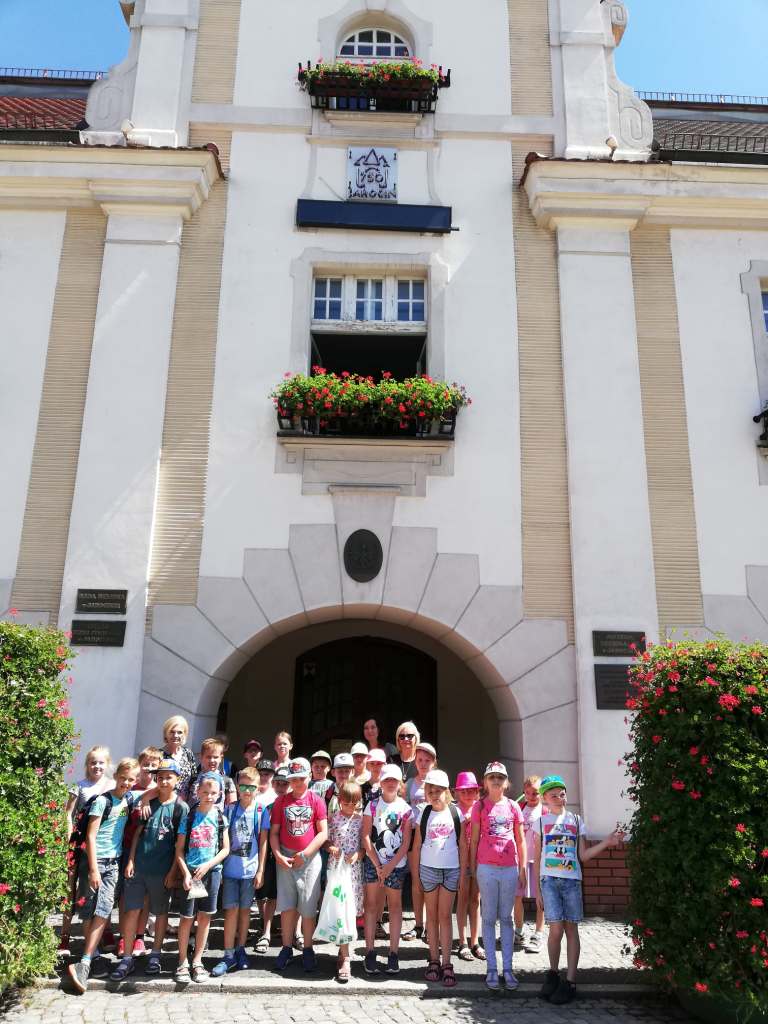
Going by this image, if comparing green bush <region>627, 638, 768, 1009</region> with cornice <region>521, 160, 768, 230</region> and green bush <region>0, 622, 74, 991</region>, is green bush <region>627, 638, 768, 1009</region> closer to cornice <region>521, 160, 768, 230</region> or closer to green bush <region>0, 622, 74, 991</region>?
green bush <region>0, 622, 74, 991</region>

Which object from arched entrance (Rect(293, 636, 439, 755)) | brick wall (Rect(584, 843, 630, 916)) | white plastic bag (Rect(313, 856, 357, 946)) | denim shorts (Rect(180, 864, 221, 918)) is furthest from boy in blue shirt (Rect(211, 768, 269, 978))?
arched entrance (Rect(293, 636, 439, 755))

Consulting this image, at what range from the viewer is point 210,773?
632 cm

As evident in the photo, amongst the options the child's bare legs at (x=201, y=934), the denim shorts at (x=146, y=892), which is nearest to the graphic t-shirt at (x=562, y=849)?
the child's bare legs at (x=201, y=934)

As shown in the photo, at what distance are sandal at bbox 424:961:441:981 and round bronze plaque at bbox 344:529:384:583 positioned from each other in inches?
153

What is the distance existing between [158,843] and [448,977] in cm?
239

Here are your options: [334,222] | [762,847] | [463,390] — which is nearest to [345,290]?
[334,222]

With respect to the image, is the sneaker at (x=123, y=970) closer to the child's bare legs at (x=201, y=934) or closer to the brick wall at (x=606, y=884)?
the child's bare legs at (x=201, y=934)

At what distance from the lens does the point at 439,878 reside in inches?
242

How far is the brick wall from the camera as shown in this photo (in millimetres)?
7883

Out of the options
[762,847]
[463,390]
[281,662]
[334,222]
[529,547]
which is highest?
[334,222]

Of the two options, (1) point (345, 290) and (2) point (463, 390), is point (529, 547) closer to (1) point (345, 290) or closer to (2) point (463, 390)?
(2) point (463, 390)

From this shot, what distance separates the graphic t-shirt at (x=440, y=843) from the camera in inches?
243

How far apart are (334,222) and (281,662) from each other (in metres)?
6.28

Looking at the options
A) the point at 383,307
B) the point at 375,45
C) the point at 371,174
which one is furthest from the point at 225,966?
the point at 375,45
